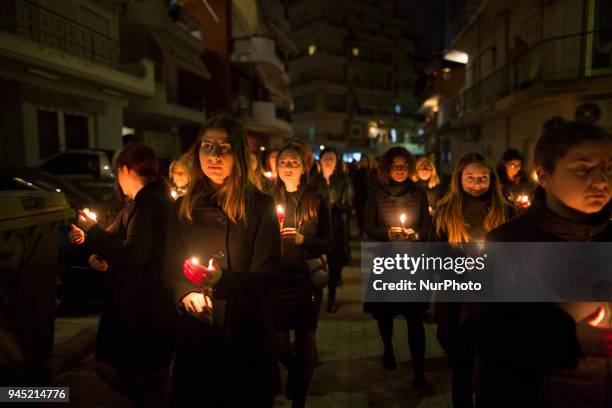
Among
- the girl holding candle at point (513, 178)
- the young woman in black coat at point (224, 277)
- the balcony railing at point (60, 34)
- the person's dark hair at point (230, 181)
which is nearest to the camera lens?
the young woman in black coat at point (224, 277)

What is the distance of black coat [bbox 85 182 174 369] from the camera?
8.71ft

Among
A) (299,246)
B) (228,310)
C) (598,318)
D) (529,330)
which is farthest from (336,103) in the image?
(598,318)

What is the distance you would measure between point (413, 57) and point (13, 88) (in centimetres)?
6137

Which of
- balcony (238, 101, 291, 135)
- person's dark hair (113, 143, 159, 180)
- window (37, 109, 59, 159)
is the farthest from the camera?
balcony (238, 101, 291, 135)

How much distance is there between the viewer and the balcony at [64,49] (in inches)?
454

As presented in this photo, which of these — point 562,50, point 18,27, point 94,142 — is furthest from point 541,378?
point 94,142

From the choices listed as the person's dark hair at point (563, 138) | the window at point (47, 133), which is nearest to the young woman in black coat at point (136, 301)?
the person's dark hair at point (563, 138)

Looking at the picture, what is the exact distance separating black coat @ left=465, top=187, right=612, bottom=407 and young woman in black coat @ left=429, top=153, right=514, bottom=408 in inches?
61.6

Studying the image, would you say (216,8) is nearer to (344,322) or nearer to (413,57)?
(344,322)

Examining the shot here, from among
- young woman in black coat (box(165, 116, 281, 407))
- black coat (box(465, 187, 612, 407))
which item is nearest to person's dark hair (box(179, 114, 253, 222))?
young woman in black coat (box(165, 116, 281, 407))

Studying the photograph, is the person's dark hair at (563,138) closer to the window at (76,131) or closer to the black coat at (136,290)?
the black coat at (136,290)

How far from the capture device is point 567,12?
40.3 ft

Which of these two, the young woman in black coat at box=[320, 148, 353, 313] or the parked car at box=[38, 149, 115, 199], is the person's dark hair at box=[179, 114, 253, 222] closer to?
the young woman in black coat at box=[320, 148, 353, 313]

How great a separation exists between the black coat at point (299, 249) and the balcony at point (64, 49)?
11.2 metres
